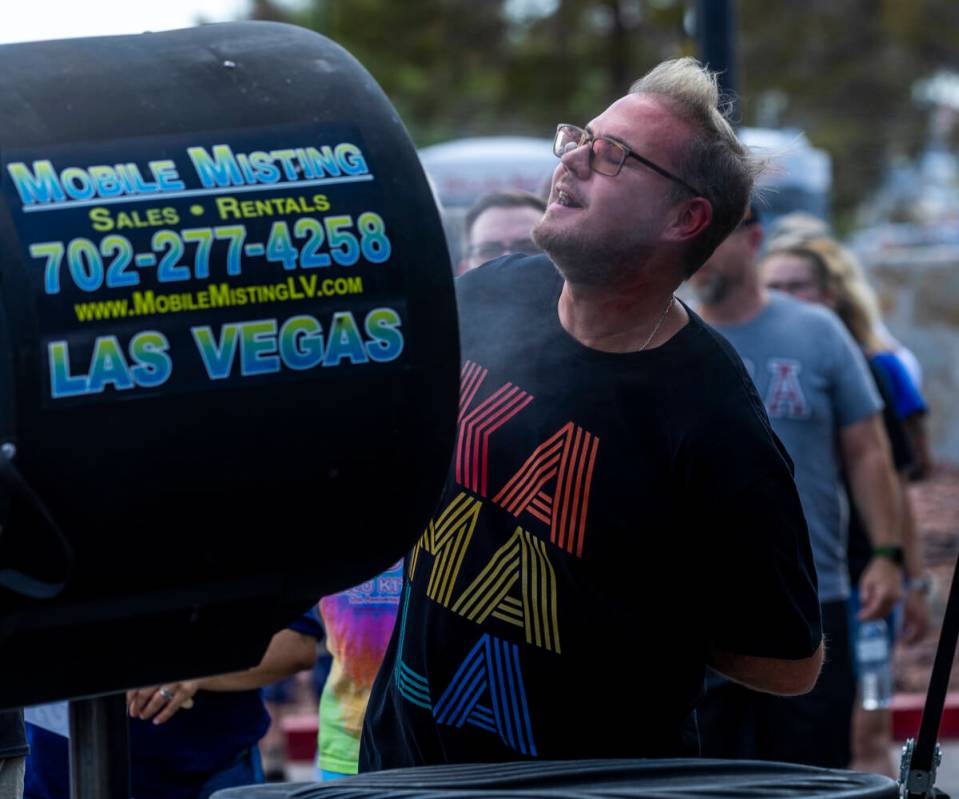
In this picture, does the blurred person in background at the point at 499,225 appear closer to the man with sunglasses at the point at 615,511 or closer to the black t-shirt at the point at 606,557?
the man with sunglasses at the point at 615,511

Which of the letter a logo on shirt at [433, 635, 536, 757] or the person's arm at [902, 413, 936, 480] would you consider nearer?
the letter a logo on shirt at [433, 635, 536, 757]

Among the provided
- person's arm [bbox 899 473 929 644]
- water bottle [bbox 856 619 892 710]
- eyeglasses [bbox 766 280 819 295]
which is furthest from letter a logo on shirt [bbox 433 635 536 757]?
eyeglasses [bbox 766 280 819 295]

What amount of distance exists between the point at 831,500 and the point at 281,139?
3.69 metres

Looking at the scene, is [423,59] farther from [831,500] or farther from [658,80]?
[658,80]

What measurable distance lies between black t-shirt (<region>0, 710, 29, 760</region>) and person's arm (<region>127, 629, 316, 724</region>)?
0.79 metres

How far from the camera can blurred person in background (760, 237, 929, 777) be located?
553cm

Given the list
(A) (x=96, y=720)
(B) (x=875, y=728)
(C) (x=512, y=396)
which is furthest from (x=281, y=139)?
(B) (x=875, y=728)

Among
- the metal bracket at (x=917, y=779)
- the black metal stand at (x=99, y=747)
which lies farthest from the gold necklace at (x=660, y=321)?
the black metal stand at (x=99, y=747)

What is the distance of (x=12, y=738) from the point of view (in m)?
2.04

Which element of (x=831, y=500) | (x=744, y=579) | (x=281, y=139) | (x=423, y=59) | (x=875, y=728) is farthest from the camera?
(x=423, y=59)

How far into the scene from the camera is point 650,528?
224 cm

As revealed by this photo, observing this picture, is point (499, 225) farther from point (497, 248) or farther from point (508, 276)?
point (508, 276)

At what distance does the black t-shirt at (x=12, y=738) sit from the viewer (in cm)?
203

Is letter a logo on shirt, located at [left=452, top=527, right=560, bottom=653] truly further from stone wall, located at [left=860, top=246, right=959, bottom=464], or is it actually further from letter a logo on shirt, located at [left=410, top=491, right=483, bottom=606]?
stone wall, located at [left=860, top=246, right=959, bottom=464]
